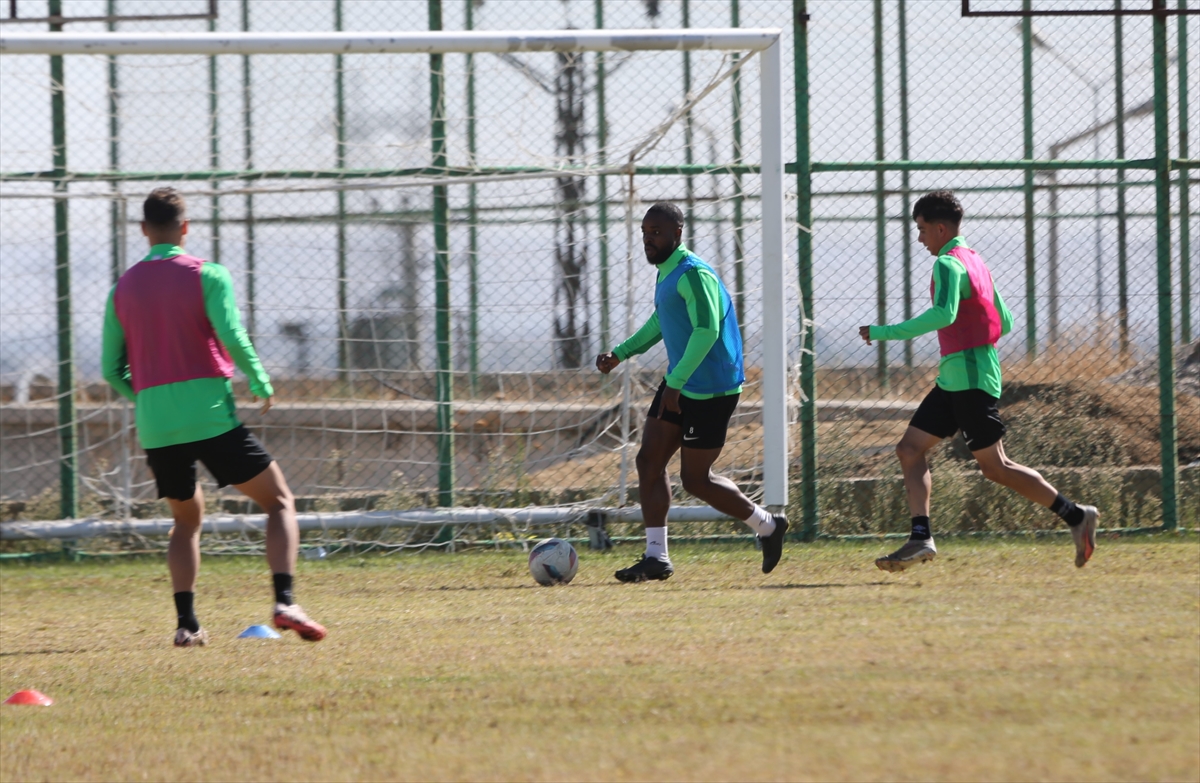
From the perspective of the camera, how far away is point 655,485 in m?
6.44

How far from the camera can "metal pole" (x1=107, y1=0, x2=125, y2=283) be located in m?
8.80

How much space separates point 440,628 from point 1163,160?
5.82 m

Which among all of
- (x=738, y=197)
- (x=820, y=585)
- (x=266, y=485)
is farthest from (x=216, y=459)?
(x=738, y=197)

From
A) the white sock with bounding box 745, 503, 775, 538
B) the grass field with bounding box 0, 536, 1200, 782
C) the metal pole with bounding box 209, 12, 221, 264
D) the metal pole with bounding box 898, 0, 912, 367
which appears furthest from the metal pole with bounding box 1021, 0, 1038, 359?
the metal pole with bounding box 209, 12, 221, 264

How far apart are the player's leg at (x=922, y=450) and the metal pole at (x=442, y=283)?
331cm

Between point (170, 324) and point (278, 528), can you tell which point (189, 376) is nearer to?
point (170, 324)

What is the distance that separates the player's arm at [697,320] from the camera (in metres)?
5.98

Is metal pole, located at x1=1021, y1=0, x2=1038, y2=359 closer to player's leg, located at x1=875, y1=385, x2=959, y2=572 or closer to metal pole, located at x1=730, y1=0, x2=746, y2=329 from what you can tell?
metal pole, located at x1=730, y1=0, x2=746, y2=329

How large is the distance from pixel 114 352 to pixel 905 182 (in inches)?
447

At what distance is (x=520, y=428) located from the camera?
9.31 meters

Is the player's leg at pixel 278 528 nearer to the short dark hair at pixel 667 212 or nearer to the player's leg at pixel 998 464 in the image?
the short dark hair at pixel 667 212

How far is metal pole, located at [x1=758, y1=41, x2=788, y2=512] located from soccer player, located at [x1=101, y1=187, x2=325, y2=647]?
10.4ft

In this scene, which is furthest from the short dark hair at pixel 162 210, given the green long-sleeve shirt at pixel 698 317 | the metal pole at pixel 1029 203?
the metal pole at pixel 1029 203

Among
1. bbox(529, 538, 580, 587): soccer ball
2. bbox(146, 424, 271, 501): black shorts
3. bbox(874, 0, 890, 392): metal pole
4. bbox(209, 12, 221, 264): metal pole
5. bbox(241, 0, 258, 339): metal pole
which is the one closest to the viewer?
bbox(146, 424, 271, 501): black shorts
